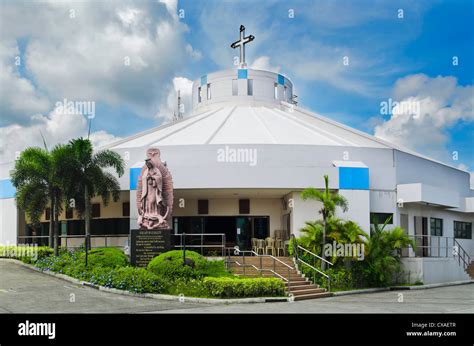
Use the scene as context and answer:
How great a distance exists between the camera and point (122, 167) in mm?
24859

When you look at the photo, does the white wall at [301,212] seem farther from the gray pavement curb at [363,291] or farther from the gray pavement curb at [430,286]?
the gray pavement curb at [430,286]

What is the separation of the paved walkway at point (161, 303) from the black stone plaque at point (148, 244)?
8.50 feet

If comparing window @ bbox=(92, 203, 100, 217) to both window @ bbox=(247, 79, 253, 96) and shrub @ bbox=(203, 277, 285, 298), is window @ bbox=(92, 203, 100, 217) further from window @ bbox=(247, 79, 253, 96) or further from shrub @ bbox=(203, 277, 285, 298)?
shrub @ bbox=(203, 277, 285, 298)

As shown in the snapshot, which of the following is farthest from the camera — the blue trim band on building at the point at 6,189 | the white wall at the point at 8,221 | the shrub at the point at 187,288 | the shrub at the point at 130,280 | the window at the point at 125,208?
Result: the blue trim band on building at the point at 6,189

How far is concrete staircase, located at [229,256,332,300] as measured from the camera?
1958 centimetres

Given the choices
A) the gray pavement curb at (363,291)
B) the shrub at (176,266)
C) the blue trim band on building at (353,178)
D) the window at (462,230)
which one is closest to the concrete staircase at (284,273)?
the gray pavement curb at (363,291)

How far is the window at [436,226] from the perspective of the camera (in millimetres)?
30281

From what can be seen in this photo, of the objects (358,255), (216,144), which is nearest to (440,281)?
(358,255)

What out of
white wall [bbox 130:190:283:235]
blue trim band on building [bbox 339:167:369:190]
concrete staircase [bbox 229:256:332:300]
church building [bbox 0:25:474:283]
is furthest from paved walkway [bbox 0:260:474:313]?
white wall [bbox 130:190:283:235]

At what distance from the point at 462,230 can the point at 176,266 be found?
21493mm

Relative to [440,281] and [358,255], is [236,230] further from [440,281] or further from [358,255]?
[440,281]

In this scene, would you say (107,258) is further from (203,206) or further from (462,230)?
(462,230)

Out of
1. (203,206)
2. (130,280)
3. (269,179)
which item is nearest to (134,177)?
(203,206)

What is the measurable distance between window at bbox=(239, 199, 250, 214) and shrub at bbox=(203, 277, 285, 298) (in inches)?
399
